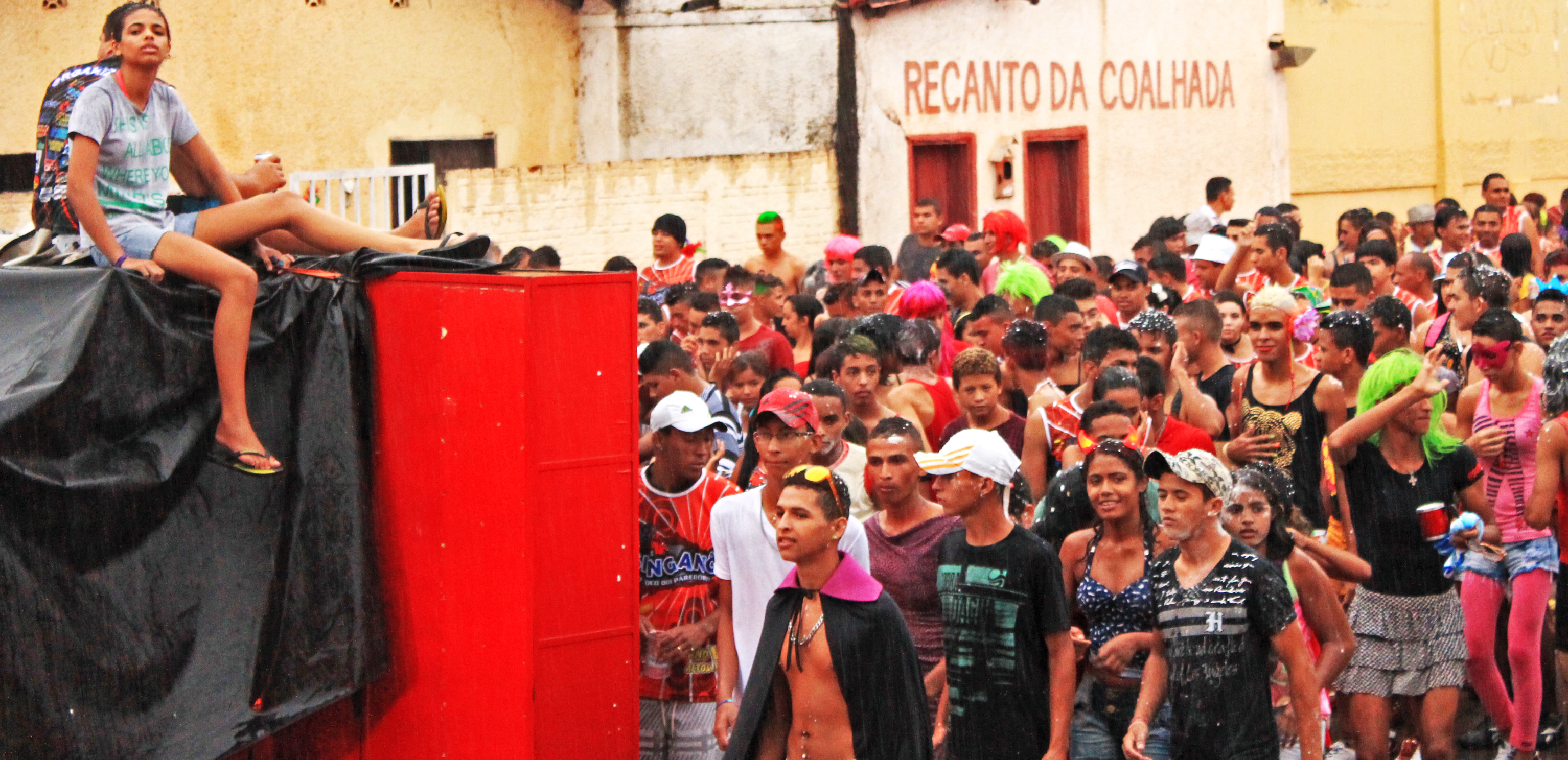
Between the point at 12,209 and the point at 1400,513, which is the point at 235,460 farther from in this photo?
the point at 12,209

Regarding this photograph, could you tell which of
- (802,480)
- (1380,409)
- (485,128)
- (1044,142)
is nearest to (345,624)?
(802,480)

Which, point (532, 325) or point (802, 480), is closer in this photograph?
point (802, 480)

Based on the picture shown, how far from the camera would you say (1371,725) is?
23.5ft

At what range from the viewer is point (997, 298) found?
9.20m

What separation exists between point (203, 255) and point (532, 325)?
3.70 feet

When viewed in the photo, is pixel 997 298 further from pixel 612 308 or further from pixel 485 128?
pixel 485 128

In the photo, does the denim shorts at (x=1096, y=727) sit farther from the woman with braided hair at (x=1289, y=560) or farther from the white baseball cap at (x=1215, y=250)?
the white baseball cap at (x=1215, y=250)

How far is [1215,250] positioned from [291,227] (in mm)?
7704

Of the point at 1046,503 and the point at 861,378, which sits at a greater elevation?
the point at 861,378

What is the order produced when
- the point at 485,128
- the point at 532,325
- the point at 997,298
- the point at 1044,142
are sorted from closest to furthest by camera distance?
the point at 532,325
the point at 997,298
the point at 485,128
the point at 1044,142

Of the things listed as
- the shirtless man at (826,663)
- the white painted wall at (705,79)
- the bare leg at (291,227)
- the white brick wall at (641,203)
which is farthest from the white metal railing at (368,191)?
the shirtless man at (826,663)

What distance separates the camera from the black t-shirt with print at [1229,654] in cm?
534

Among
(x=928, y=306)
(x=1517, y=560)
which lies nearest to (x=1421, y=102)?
(x=928, y=306)

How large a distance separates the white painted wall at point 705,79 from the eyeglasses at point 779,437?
11.1 meters
